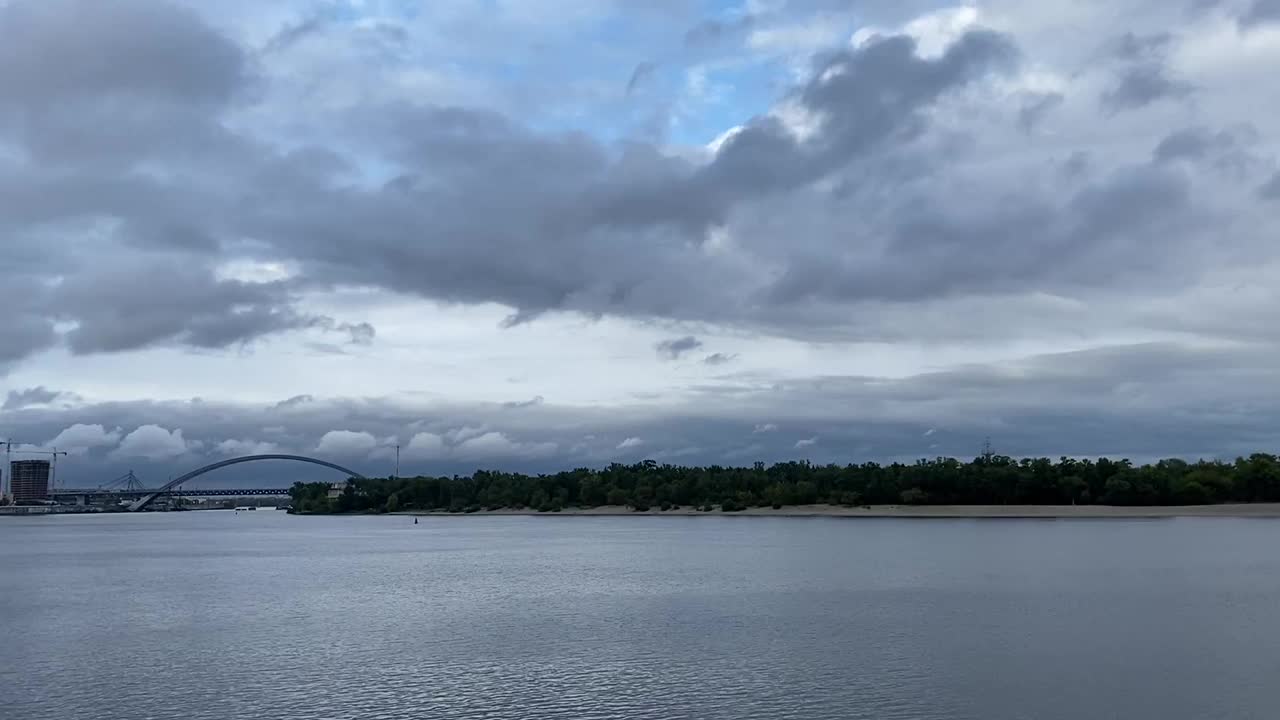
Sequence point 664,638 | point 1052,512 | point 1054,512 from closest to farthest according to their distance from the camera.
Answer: point 664,638 < point 1054,512 < point 1052,512

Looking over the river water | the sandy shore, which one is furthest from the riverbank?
the river water

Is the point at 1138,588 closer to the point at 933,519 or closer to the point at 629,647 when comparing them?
the point at 629,647

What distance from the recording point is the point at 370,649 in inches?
1612

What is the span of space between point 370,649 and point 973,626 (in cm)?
2292

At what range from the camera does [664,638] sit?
42.5 m

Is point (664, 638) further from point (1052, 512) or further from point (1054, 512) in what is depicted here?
point (1052, 512)

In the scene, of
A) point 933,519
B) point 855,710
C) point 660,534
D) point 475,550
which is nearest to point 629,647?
point 855,710

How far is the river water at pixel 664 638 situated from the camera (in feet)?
102

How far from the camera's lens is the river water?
31.1m

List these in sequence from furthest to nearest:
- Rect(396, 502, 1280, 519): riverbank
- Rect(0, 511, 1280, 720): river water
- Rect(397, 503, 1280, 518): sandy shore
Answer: Rect(397, 503, 1280, 518): sandy shore → Rect(396, 502, 1280, 519): riverbank → Rect(0, 511, 1280, 720): river water

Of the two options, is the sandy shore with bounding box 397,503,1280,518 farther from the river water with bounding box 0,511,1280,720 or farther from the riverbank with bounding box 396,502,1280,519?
the river water with bounding box 0,511,1280,720

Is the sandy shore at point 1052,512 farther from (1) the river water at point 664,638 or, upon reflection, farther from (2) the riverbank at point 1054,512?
(1) the river water at point 664,638

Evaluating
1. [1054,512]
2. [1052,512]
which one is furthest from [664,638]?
[1052,512]

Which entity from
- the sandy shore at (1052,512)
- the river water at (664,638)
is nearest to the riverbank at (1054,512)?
the sandy shore at (1052,512)
